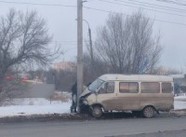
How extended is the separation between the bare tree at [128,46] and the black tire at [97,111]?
1668 cm

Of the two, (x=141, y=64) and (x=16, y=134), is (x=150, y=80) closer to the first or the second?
(x=16, y=134)

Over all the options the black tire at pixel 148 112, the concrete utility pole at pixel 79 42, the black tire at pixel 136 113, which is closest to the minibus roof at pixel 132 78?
the concrete utility pole at pixel 79 42

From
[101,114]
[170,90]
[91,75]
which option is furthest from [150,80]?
[91,75]

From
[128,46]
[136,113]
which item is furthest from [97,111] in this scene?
[128,46]

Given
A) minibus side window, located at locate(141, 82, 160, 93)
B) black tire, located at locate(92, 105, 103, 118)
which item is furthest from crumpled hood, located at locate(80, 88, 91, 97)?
minibus side window, located at locate(141, 82, 160, 93)

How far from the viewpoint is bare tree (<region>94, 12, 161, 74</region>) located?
45.1 m

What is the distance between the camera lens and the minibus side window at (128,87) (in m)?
28.0

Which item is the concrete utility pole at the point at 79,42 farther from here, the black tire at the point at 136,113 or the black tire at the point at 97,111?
the black tire at the point at 136,113

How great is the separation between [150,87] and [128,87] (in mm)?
1402

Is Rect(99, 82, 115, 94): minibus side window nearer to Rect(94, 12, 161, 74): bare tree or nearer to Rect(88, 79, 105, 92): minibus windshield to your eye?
Rect(88, 79, 105, 92): minibus windshield

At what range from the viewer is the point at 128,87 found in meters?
28.1

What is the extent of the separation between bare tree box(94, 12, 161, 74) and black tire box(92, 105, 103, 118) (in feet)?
54.7

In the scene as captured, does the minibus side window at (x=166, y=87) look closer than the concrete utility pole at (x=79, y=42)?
Yes

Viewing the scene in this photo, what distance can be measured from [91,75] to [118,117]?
19.6m
